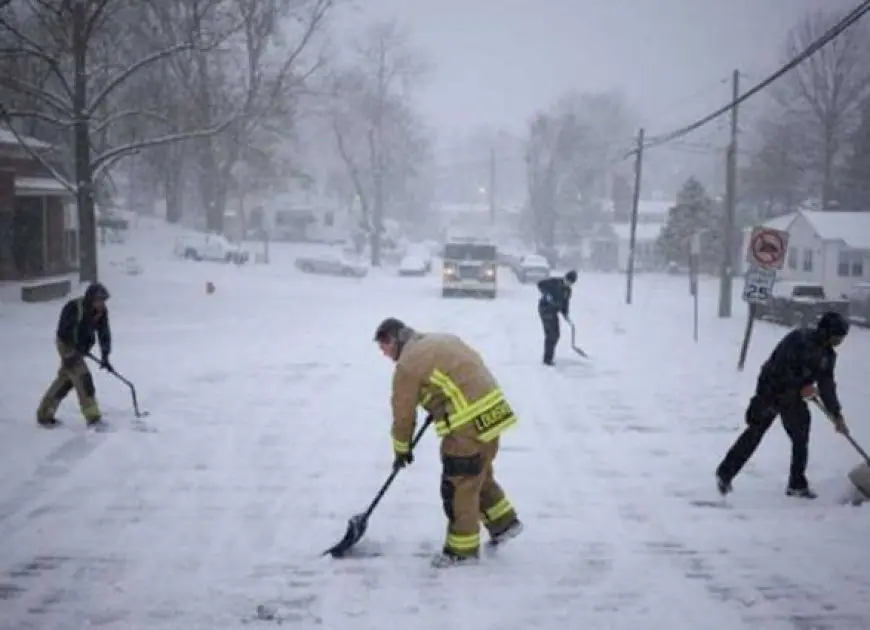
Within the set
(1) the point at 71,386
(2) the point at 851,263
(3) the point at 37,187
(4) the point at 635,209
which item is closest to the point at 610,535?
(1) the point at 71,386

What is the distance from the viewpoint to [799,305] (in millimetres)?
27016

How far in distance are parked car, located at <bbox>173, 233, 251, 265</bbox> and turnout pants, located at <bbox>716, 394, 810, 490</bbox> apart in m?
37.2

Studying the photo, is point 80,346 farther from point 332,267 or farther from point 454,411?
point 332,267

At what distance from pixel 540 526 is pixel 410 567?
4.65 ft

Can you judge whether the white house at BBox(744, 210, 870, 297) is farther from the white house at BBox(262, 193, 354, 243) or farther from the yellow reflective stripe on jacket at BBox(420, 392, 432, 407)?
the white house at BBox(262, 193, 354, 243)

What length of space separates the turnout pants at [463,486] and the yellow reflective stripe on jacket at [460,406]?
0.30 ft

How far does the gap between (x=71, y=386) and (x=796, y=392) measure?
7763mm

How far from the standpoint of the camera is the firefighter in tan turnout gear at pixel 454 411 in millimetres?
5949

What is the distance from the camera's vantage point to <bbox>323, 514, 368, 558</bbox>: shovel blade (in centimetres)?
642

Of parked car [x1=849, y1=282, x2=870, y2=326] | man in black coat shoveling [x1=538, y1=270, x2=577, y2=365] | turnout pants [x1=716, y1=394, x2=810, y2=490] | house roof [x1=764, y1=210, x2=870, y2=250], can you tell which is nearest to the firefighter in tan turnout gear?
turnout pants [x1=716, y1=394, x2=810, y2=490]

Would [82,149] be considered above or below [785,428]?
above

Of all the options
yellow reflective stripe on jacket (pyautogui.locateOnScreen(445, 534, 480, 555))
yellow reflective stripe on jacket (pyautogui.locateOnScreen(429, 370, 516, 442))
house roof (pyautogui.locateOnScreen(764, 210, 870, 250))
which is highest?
house roof (pyautogui.locateOnScreen(764, 210, 870, 250))

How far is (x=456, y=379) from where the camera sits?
5969 millimetres

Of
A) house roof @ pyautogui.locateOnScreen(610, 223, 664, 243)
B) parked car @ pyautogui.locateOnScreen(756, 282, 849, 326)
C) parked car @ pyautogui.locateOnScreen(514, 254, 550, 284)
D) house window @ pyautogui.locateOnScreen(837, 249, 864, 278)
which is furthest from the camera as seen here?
house roof @ pyautogui.locateOnScreen(610, 223, 664, 243)
